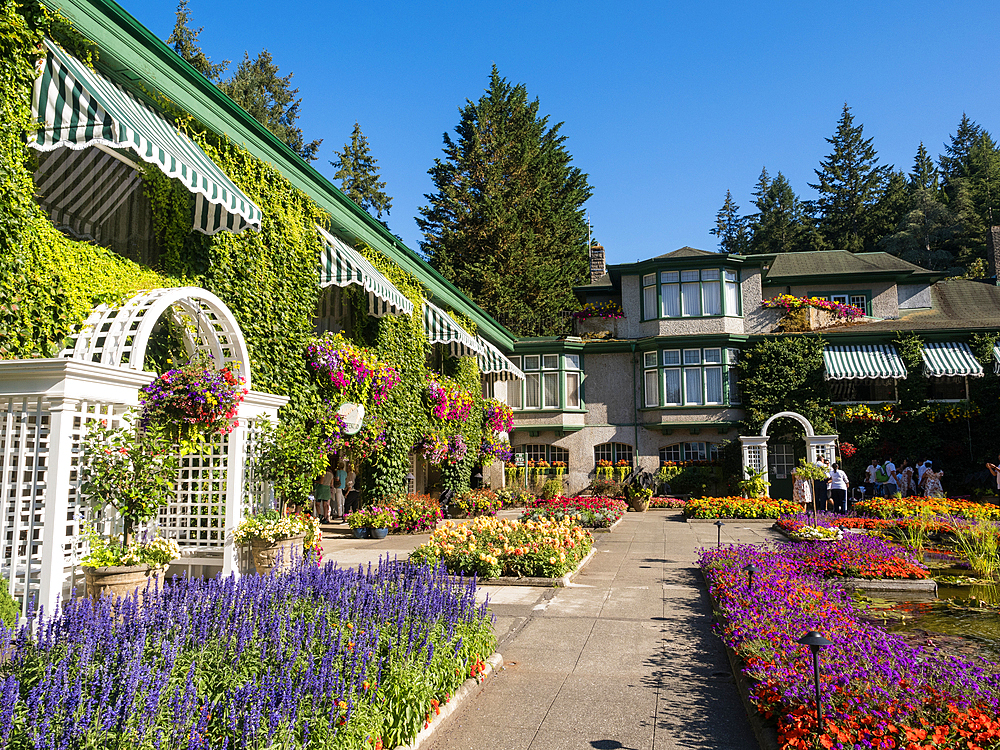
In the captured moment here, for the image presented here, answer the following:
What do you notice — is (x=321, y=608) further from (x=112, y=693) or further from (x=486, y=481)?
(x=486, y=481)

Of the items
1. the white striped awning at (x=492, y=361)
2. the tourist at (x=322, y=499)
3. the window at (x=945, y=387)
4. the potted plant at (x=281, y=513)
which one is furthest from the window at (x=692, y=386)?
the potted plant at (x=281, y=513)

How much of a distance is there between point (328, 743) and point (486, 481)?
22.5 metres

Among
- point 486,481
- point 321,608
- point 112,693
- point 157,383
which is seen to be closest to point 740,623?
point 321,608

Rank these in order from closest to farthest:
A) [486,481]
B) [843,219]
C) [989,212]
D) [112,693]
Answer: [112,693], [486,481], [989,212], [843,219]

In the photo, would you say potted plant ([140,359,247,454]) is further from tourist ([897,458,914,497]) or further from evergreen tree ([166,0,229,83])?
evergreen tree ([166,0,229,83])

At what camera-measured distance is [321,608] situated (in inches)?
190

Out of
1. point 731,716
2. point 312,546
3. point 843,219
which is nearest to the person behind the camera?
point 731,716

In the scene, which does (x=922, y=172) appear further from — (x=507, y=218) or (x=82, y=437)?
(x=82, y=437)

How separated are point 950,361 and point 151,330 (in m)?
25.5

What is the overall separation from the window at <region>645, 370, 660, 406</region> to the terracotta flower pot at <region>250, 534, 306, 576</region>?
1936 centimetres

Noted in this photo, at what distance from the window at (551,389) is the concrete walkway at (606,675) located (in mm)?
16960

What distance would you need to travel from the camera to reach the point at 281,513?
31.3 ft

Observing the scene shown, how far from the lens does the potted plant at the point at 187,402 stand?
23.8ft

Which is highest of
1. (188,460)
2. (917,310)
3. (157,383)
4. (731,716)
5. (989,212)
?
(989,212)
